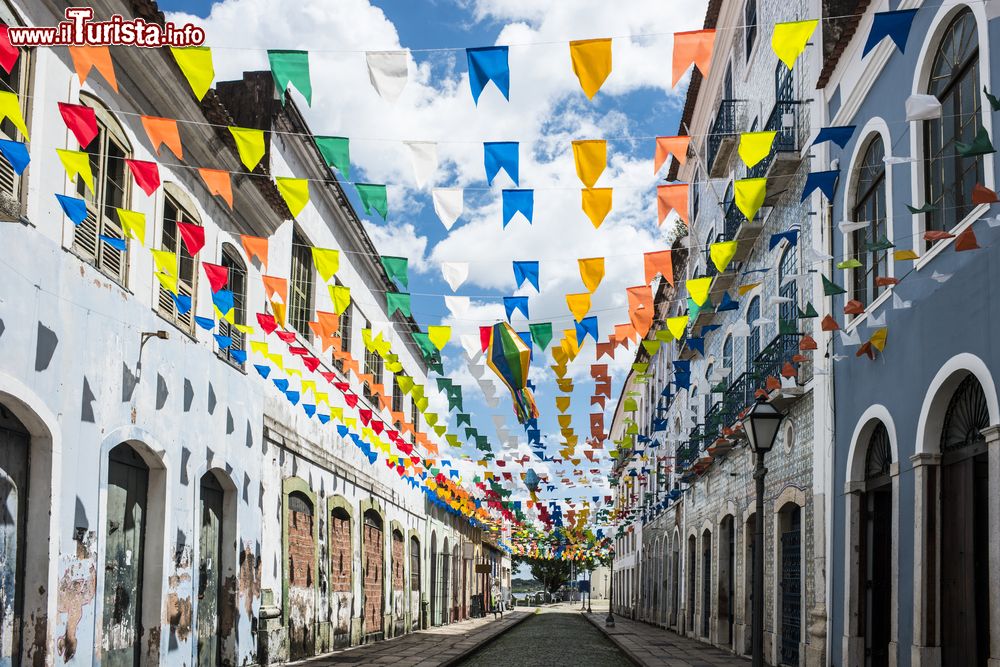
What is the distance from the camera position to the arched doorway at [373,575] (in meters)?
24.0

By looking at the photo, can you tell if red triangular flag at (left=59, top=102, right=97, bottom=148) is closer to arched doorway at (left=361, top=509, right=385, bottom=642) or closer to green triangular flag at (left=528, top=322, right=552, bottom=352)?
green triangular flag at (left=528, top=322, right=552, bottom=352)

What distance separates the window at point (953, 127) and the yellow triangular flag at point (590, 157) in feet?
10.5

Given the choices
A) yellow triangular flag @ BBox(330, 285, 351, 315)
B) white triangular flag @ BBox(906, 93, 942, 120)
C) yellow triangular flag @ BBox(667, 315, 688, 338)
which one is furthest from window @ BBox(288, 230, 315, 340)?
white triangular flag @ BBox(906, 93, 942, 120)

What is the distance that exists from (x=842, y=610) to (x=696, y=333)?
1207 centimetres

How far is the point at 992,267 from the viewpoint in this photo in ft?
28.9

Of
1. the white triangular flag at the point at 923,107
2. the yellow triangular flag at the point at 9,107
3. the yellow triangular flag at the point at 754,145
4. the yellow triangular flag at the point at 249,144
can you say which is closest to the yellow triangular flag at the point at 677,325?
the yellow triangular flag at the point at 754,145

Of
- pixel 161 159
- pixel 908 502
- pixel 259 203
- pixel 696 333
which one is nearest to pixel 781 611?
pixel 908 502

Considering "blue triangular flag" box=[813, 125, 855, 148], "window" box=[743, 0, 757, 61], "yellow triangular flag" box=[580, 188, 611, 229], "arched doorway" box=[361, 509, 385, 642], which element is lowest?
"arched doorway" box=[361, 509, 385, 642]

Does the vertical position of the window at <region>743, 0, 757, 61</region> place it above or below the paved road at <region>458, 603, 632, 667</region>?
above

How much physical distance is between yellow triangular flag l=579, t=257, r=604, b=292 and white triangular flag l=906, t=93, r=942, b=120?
413 centimetres

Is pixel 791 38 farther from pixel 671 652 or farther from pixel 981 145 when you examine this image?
pixel 671 652

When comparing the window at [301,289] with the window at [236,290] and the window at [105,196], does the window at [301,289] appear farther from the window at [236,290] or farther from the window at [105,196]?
the window at [105,196]

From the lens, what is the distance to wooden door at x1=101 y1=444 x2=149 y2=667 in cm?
1112

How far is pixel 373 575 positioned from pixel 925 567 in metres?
16.7
